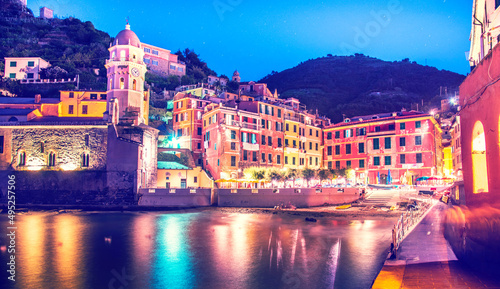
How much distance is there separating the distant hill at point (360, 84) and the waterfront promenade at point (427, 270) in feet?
260

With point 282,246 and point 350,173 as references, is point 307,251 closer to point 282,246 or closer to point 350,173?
point 282,246

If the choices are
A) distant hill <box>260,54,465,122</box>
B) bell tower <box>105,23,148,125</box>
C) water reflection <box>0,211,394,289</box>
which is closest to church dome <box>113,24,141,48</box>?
bell tower <box>105,23,148,125</box>

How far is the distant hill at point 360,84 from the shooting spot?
99312 millimetres

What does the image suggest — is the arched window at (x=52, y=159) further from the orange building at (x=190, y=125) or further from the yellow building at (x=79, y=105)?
the orange building at (x=190, y=125)

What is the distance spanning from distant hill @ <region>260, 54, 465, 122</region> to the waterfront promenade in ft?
260

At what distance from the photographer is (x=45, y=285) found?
14.3 m

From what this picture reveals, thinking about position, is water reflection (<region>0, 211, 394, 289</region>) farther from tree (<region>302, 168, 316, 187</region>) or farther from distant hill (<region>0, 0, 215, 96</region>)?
distant hill (<region>0, 0, 215, 96</region>)

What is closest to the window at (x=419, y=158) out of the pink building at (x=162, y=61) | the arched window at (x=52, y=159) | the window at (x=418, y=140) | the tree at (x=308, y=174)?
the window at (x=418, y=140)

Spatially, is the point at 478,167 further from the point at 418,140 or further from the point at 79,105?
the point at 79,105

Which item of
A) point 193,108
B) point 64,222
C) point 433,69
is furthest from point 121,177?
point 433,69

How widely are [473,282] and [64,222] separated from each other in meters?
32.4

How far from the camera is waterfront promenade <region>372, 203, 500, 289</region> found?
8547 millimetres

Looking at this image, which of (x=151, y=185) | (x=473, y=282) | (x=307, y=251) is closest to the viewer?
(x=473, y=282)

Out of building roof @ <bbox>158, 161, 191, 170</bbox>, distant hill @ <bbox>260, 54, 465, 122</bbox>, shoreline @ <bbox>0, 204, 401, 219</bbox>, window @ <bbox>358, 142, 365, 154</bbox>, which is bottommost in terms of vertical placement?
shoreline @ <bbox>0, 204, 401, 219</bbox>
